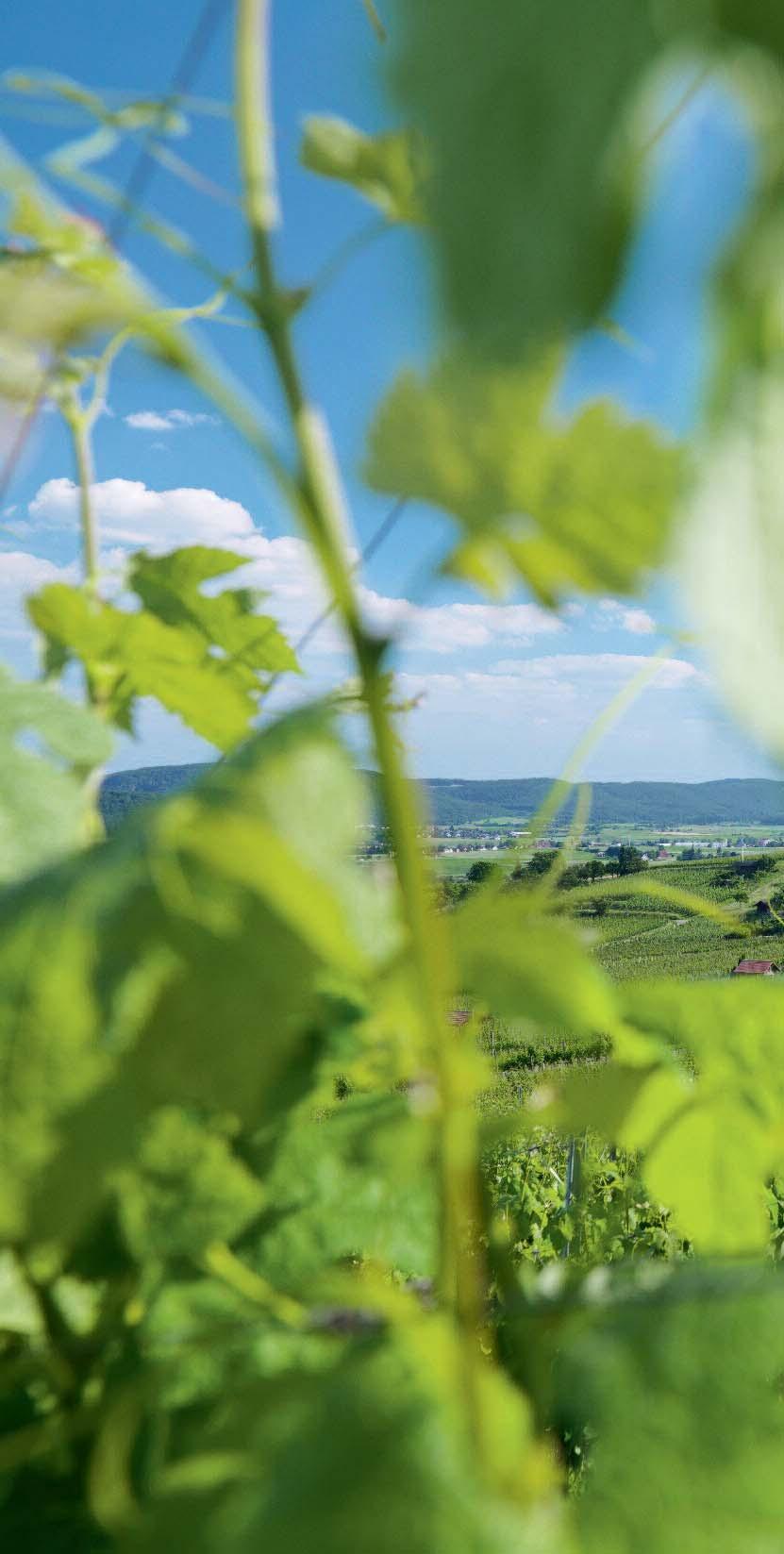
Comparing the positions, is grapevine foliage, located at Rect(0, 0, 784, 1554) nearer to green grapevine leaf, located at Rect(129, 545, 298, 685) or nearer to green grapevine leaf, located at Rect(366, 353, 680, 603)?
green grapevine leaf, located at Rect(366, 353, 680, 603)

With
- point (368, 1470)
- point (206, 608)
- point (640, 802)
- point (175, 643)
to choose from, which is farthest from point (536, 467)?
point (640, 802)

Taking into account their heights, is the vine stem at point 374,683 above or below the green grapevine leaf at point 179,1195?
above

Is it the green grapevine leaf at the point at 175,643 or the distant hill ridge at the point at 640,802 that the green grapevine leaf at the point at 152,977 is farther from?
the distant hill ridge at the point at 640,802

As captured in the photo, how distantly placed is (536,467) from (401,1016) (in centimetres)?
15

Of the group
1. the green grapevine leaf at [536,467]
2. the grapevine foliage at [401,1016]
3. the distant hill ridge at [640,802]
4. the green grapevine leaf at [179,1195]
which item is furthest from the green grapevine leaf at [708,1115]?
the distant hill ridge at [640,802]

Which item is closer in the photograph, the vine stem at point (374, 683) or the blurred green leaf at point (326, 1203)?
the vine stem at point (374, 683)

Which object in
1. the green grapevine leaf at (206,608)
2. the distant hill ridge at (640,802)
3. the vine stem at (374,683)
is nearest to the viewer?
the vine stem at (374,683)

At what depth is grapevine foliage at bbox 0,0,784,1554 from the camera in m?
0.13

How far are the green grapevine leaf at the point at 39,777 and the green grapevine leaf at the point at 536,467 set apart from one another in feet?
0.62

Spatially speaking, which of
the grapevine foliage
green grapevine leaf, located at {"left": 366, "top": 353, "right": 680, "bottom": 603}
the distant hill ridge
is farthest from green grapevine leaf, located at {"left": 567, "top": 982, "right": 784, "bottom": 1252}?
the distant hill ridge

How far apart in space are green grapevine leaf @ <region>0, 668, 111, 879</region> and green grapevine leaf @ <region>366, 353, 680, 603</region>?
0.62 feet

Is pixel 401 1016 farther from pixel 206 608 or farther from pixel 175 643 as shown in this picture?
pixel 206 608

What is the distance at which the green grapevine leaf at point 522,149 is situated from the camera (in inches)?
5.2

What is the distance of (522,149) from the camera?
131 mm
